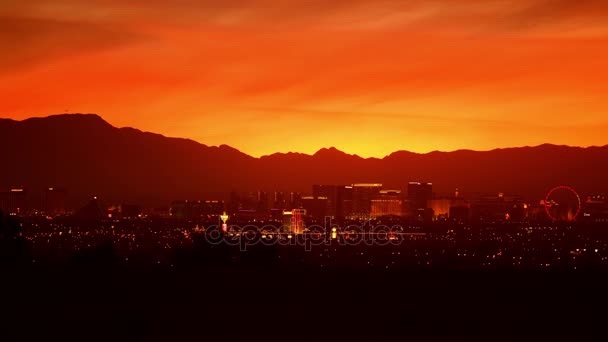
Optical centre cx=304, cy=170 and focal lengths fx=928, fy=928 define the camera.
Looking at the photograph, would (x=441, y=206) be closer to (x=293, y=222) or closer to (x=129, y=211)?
(x=129, y=211)

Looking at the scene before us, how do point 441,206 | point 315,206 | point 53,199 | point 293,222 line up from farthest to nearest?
point 441,206
point 315,206
point 53,199
point 293,222

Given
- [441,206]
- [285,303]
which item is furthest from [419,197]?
[285,303]

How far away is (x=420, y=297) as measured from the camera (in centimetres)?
2888

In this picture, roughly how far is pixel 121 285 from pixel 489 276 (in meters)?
15.4

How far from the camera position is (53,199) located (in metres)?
160

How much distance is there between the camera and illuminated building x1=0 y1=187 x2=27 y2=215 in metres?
151

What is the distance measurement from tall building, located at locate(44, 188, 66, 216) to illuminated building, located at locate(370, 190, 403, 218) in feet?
195

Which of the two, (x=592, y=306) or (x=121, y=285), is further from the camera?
(x=121, y=285)

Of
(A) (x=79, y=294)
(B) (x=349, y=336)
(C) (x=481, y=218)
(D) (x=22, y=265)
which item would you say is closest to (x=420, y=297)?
(B) (x=349, y=336)

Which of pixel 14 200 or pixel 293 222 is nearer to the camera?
pixel 293 222

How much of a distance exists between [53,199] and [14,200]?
286 inches

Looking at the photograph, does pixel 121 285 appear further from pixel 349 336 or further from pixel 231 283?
pixel 349 336

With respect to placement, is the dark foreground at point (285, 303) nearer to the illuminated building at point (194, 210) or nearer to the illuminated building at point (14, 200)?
the illuminated building at point (14, 200)

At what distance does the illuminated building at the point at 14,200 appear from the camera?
15125 centimetres
